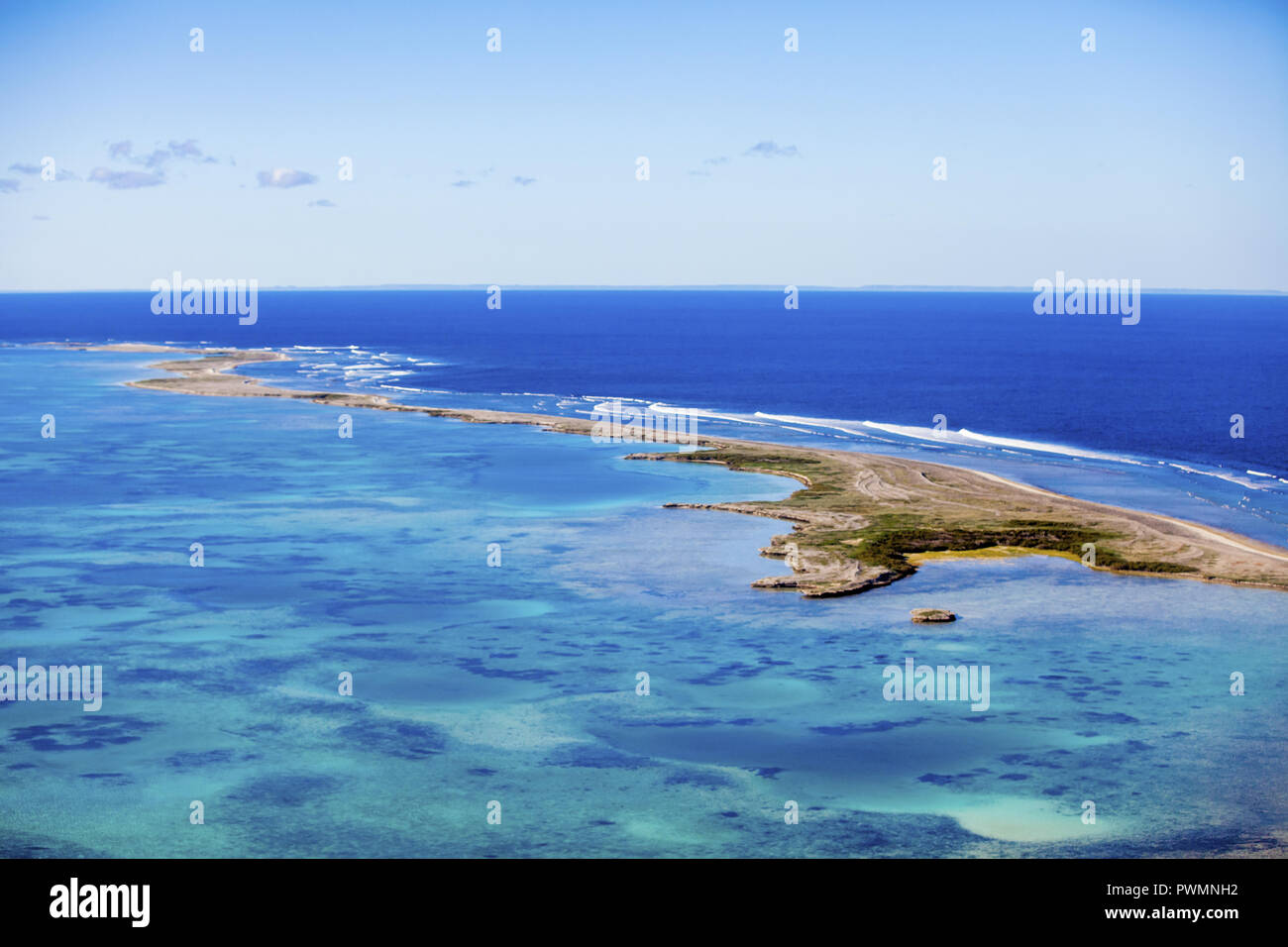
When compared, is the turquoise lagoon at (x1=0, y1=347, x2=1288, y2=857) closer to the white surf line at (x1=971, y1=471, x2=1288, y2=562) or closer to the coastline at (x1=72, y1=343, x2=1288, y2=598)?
the coastline at (x1=72, y1=343, x2=1288, y2=598)

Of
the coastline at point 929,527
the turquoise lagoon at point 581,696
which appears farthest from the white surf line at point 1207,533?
the turquoise lagoon at point 581,696

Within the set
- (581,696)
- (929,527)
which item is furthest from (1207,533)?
(581,696)

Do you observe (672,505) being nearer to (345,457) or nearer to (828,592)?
(828,592)

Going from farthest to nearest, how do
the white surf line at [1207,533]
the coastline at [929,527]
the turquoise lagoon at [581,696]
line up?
the white surf line at [1207,533], the coastline at [929,527], the turquoise lagoon at [581,696]

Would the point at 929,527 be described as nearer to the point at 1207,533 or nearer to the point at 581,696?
the point at 1207,533

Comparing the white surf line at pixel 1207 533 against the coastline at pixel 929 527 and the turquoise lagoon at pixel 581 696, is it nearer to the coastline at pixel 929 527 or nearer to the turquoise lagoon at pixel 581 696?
the coastline at pixel 929 527

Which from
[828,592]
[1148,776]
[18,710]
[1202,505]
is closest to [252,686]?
[18,710]
